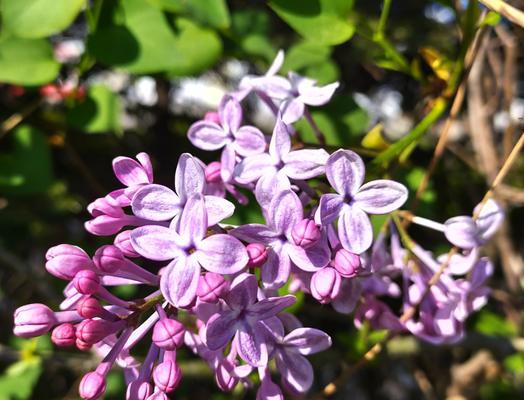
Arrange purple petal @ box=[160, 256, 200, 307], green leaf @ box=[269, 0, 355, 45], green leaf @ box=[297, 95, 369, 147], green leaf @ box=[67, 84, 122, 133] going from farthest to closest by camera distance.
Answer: green leaf @ box=[67, 84, 122, 133], green leaf @ box=[297, 95, 369, 147], green leaf @ box=[269, 0, 355, 45], purple petal @ box=[160, 256, 200, 307]

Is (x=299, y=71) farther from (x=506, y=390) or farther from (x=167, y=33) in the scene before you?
(x=506, y=390)

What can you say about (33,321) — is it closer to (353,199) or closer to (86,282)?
(86,282)

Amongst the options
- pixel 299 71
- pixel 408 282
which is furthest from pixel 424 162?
pixel 408 282

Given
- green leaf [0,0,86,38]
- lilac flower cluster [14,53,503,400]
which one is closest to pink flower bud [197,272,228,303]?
lilac flower cluster [14,53,503,400]

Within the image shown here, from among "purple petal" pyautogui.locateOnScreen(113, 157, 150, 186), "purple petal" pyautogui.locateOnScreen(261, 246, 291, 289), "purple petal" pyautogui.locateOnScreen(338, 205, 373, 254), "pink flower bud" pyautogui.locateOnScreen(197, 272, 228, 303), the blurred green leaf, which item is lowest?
the blurred green leaf

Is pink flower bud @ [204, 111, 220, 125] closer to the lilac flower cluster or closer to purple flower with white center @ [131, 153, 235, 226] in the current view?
the lilac flower cluster

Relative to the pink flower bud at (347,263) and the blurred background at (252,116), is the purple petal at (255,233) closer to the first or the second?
the pink flower bud at (347,263)

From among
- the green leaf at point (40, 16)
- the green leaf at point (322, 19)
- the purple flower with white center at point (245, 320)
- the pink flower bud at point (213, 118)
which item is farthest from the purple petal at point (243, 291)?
the green leaf at point (40, 16)
